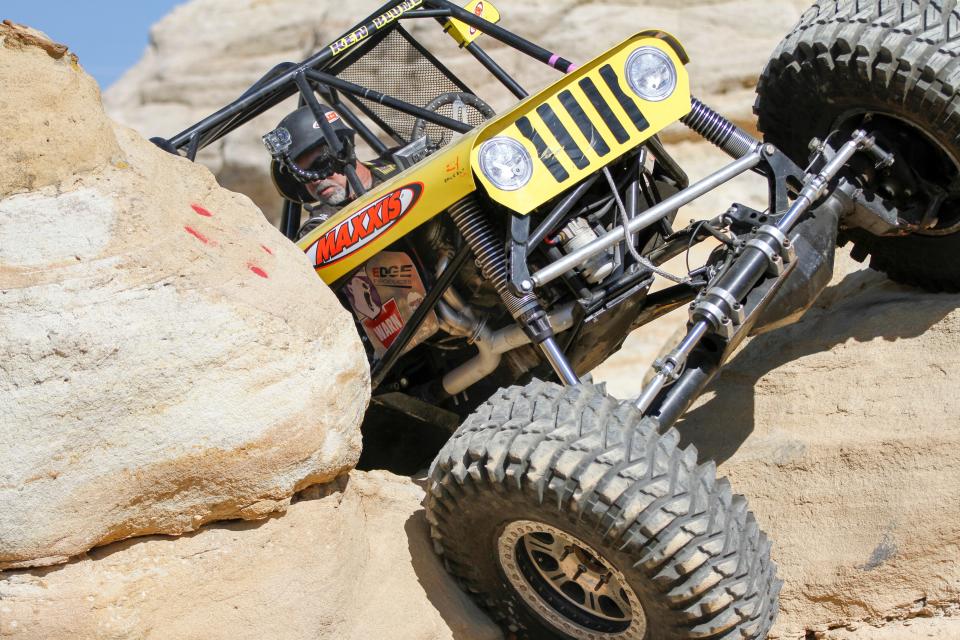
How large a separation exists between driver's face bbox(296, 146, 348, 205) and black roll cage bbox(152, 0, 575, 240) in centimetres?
19

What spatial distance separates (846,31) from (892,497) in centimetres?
140

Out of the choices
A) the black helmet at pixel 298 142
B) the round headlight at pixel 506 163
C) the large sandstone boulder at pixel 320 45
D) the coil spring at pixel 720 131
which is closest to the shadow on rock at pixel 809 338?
the coil spring at pixel 720 131

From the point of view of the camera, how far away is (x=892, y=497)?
9.95 feet

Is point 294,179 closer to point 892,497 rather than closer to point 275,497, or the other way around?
point 275,497

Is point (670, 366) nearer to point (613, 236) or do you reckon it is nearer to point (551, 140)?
point (613, 236)

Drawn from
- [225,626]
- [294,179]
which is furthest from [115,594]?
[294,179]

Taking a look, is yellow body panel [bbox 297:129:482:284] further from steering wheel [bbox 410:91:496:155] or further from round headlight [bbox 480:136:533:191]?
steering wheel [bbox 410:91:496:155]

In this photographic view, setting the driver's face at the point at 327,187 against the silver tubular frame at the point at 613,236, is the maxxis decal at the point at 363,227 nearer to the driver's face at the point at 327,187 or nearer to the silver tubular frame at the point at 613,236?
the silver tubular frame at the point at 613,236

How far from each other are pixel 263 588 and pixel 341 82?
185cm

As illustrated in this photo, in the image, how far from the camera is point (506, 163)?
10.0 feet

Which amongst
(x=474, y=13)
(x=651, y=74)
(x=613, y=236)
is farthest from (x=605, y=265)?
(x=474, y=13)

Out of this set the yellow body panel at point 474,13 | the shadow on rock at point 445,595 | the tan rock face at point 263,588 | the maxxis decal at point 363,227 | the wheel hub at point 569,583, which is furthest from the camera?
the yellow body panel at point 474,13

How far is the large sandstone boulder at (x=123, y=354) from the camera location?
8.44 ft

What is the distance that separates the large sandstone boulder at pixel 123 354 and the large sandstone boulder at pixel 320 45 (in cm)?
715
